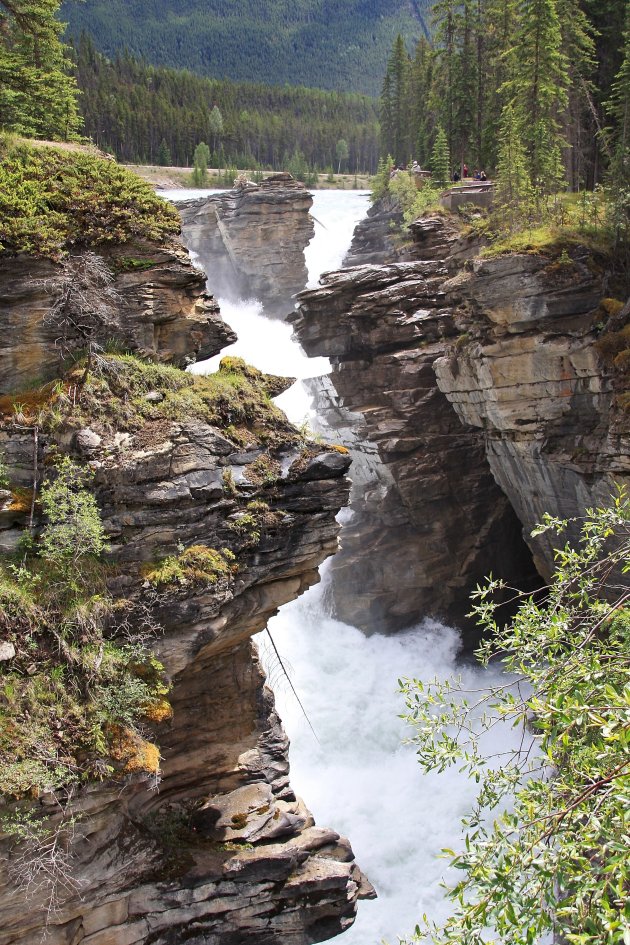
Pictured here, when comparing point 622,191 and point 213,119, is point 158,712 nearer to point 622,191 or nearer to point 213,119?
point 622,191

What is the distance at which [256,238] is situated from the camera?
45219 millimetres

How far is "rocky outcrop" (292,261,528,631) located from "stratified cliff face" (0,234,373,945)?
1159 cm

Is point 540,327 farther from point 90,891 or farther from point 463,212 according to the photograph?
point 90,891

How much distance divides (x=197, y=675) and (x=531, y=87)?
71.4 ft

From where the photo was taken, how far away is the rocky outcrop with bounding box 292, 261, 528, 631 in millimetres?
23344

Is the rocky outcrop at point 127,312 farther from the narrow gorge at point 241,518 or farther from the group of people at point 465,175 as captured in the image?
the group of people at point 465,175

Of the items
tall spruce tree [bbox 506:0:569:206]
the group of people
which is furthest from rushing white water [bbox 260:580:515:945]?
the group of people

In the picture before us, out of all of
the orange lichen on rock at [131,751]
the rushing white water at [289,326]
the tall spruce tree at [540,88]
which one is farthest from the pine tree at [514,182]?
the orange lichen on rock at [131,751]

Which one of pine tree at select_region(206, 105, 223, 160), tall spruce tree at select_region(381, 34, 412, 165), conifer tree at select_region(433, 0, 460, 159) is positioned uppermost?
pine tree at select_region(206, 105, 223, 160)

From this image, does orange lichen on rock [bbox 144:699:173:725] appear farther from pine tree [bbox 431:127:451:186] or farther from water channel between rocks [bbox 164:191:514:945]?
pine tree [bbox 431:127:451:186]

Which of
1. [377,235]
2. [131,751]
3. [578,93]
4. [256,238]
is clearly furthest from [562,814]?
[256,238]

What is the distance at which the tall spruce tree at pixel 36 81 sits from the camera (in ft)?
55.7

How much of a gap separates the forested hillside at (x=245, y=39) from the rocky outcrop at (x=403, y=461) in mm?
Answer: 166120

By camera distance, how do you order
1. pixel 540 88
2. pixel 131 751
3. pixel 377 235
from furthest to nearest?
pixel 377 235 → pixel 540 88 → pixel 131 751
